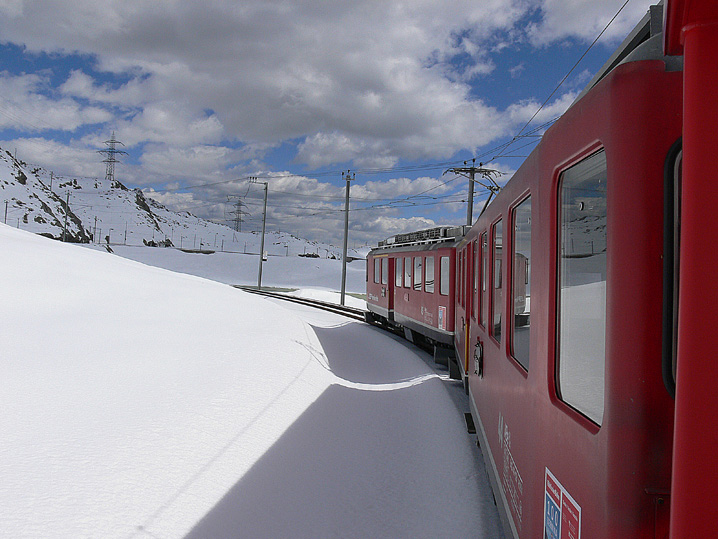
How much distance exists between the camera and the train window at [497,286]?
4.30 metres

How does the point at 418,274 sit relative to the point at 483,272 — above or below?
above

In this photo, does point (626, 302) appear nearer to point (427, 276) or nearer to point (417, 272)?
point (427, 276)

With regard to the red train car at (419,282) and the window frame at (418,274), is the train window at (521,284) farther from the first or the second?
the window frame at (418,274)

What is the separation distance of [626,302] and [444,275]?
1024cm

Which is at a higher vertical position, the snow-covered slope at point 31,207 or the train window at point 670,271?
the snow-covered slope at point 31,207

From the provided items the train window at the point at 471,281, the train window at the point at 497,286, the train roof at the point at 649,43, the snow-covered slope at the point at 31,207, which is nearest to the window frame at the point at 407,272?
the train window at the point at 471,281

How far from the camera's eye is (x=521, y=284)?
338 centimetres

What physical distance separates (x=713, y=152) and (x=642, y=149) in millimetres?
439

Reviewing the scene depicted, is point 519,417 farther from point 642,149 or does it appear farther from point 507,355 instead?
point 642,149

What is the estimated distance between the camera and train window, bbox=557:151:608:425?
72.8 inches

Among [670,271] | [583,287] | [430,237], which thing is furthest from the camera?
[430,237]

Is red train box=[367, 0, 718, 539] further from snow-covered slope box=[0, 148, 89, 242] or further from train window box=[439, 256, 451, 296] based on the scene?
snow-covered slope box=[0, 148, 89, 242]

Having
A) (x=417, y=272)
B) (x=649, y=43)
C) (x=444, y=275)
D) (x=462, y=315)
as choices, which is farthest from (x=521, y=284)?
(x=417, y=272)

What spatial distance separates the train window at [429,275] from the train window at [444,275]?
55 centimetres
